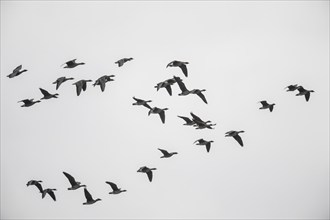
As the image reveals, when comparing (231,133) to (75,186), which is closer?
(75,186)

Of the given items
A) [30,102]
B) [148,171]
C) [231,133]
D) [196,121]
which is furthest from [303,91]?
[30,102]

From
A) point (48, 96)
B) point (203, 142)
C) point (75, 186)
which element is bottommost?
point (75, 186)

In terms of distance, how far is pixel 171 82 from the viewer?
59594 mm

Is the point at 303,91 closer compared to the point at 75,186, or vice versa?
the point at 75,186

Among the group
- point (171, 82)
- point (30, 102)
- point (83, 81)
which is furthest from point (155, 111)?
point (30, 102)

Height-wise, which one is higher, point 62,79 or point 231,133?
point 62,79

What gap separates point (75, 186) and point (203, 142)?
13.6 m

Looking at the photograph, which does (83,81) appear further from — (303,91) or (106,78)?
(303,91)

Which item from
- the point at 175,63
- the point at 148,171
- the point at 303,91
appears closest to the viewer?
the point at 175,63

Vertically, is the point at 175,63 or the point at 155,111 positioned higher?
the point at 175,63

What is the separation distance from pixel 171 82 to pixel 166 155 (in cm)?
736

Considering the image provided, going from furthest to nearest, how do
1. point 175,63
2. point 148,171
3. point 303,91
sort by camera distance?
point 303,91 < point 148,171 < point 175,63

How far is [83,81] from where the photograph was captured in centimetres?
5906

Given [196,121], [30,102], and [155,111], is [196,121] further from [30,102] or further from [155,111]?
[30,102]
